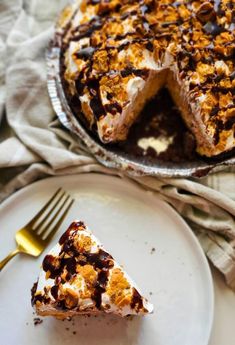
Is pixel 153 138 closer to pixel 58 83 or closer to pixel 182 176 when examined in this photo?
pixel 182 176

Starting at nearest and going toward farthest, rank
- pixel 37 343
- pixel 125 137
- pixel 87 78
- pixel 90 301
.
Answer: pixel 90 301
pixel 37 343
pixel 87 78
pixel 125 137

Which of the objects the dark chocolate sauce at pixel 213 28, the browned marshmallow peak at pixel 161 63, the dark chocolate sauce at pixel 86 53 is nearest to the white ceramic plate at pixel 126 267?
the browned marshmallow peak at pixel 161 63

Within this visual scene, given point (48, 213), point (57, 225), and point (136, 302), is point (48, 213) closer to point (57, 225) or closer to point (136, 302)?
point (57, 225)

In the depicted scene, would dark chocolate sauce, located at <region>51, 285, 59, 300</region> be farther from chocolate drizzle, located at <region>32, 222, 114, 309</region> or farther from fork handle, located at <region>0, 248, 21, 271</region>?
fork handle, located at <region>0, 248, 21, 271</region>

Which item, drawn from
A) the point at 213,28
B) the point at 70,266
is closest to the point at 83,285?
the point at 70,266

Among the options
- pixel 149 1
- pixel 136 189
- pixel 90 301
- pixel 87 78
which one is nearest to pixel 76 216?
pixel 136 189

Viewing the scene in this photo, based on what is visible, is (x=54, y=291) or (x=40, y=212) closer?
(x=54, y=291)
